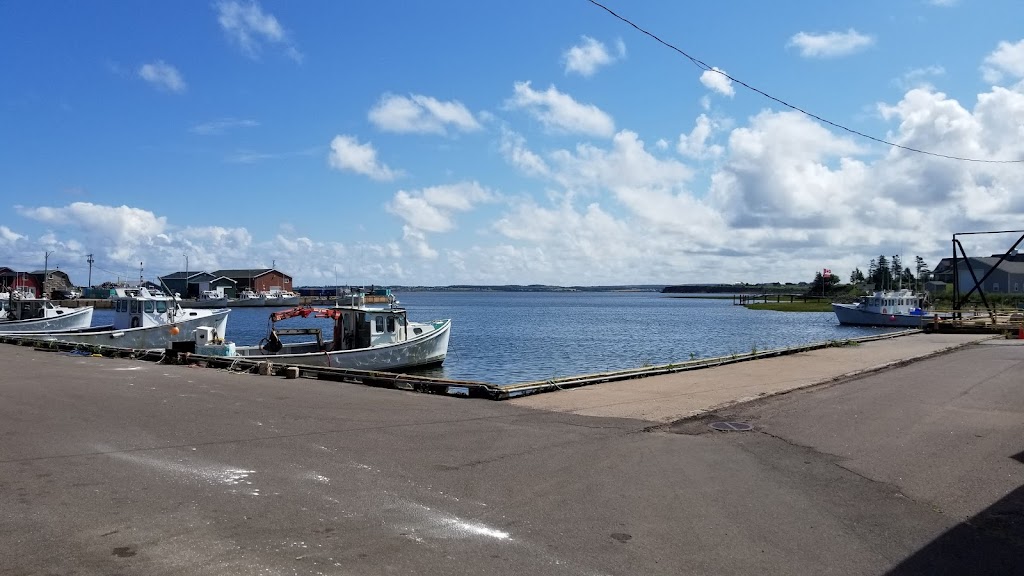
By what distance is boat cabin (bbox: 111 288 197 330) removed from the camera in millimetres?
33281

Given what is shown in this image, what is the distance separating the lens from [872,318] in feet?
214

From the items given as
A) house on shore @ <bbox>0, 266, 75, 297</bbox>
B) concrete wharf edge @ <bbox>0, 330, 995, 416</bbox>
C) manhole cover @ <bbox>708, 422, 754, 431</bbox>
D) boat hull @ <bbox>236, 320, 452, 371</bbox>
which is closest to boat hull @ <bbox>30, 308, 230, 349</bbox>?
concrete wharf edge @ <bbox>0, 330, 995, 416</bbox>

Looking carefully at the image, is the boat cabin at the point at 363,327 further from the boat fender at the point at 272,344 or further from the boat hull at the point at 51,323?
the boat hull at the point at 51,323

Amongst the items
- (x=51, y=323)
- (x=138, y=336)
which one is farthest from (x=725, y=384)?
(x=51, y=323)

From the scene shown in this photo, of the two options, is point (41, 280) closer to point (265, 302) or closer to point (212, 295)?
point (212, 295)

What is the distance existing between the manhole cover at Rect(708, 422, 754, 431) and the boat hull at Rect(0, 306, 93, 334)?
40002 millimetres

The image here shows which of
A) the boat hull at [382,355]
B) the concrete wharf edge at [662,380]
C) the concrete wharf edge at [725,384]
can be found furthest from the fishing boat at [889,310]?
the boat hull at [382,355]

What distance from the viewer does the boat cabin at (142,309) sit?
109ft

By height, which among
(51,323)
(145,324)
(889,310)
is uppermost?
(889,310)

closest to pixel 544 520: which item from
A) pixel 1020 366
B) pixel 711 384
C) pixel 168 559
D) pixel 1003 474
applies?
pixel 168 559

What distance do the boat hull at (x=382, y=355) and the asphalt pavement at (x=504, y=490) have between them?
11.1 meters

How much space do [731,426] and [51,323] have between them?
4270 cm

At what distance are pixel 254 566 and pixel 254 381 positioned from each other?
13143 mm

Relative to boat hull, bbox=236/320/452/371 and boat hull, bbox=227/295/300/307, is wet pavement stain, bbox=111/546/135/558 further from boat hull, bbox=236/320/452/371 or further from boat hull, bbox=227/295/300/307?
boat hull, bbox=227/295/300/307
